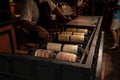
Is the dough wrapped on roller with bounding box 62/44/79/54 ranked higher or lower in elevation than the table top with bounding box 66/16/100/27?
lower

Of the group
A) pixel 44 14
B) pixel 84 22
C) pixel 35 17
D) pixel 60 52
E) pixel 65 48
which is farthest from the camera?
pixel 84 22

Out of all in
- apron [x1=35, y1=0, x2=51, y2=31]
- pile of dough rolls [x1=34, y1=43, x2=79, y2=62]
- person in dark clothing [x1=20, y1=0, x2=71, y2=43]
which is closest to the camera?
pile of dough rolls [x1=34, y1=43, x2=79, y2=62]

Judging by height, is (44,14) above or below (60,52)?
above

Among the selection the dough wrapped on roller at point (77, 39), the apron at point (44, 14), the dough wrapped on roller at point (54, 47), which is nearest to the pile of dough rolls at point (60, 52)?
the dough wrapped on roller at point (54, 47)

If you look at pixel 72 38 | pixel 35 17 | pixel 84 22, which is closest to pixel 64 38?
pixel 72 38

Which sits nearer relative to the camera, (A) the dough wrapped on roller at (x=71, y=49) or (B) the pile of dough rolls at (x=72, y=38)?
(A) the dough wrapped on roller at (x=71, y=49)

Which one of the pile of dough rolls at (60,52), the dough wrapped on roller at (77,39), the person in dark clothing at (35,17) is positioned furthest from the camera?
the person in dark clothing at (35,17)

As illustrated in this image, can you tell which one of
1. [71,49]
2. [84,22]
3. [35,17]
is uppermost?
[35,17]

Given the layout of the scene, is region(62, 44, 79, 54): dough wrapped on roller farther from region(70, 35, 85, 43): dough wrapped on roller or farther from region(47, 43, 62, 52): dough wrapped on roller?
region(70, 35, 85, 43): dough wrapped on roller

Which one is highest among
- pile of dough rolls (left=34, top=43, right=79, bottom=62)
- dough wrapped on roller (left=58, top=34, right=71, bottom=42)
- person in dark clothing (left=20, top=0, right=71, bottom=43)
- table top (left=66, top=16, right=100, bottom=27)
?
person in dark clothing (left=20, top=0, right=71, bottom=43)

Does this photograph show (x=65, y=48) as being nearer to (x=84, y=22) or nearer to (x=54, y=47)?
(x=54, y=47)

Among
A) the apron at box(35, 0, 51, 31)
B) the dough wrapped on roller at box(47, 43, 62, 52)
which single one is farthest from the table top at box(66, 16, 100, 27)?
the dough wrapped on roller at box(47, 43, 62, 52)

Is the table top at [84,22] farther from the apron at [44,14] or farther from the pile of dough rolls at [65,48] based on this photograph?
the pile of dough rolls at [65,48]

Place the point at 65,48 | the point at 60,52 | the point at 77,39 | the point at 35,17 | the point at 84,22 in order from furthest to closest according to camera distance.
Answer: the point at 84,22 → the point at 35,17 → the point at 77,39 → the point at 65,48 → the point at 60,52
